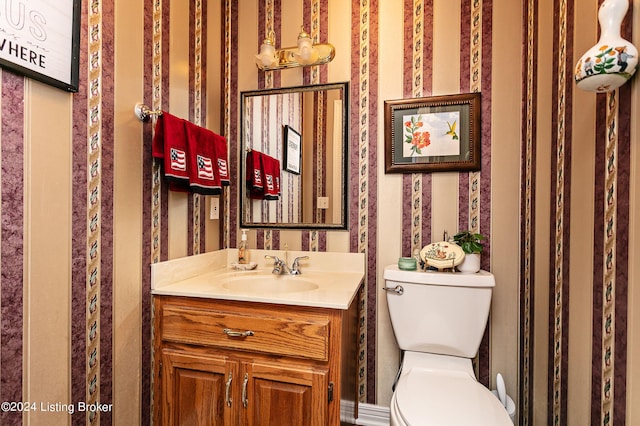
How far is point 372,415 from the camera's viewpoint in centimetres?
162

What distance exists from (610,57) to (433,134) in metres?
0.89

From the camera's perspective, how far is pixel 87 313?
3.44 feet

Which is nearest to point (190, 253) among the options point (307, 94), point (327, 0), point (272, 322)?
point (272, 322)

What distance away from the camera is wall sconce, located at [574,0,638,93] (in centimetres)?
69

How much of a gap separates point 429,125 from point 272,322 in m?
1.18

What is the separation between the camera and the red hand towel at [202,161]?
132 centimetres

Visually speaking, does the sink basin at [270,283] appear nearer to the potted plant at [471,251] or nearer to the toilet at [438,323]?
the toilet at [438,323]

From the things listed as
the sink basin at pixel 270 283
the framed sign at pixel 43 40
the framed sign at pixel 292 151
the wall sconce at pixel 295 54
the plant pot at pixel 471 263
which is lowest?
the sink basin at pixel 270 283

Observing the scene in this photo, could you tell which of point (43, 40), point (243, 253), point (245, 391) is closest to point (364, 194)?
point (243, 253)

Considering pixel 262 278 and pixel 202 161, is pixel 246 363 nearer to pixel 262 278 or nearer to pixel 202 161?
pixel 262 278

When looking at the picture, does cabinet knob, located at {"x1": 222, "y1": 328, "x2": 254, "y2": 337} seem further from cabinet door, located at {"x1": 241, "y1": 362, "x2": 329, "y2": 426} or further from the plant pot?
the plant pot

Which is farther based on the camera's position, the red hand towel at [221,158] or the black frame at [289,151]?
the black frame at [289,151]

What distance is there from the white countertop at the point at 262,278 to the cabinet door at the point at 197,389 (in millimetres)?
255

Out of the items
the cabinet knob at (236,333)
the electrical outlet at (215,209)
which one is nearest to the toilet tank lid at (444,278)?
the cabinet knob at (236,333)
